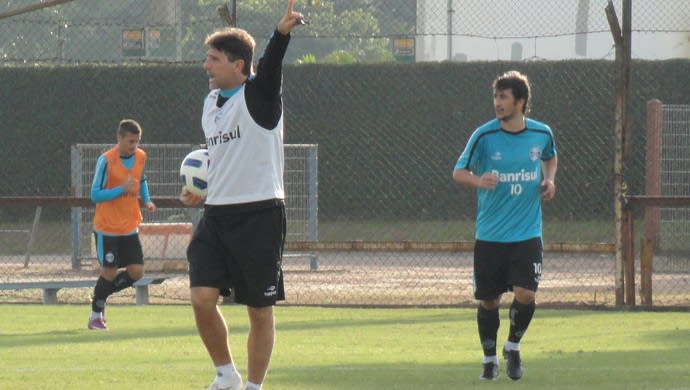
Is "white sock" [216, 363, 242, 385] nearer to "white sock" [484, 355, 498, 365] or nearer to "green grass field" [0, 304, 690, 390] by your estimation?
"green grass field" [0, 304, 690, 390]

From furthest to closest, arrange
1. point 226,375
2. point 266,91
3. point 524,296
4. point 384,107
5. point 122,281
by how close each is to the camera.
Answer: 1. point 384,107
2. point 122,281
3. point 524,296
4. point 226,375
5. point 266,91

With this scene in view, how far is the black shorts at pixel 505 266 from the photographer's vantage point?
27.8 feet

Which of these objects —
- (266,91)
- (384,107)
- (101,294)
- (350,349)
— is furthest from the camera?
(384,107)

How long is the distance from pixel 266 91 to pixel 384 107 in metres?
17.8

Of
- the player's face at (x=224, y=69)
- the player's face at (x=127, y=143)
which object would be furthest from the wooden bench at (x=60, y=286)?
the player's face at (x=224, y=69)

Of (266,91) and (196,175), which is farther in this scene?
(196,175)

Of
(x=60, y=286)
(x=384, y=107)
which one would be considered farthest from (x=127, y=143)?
(x=384, y=107)

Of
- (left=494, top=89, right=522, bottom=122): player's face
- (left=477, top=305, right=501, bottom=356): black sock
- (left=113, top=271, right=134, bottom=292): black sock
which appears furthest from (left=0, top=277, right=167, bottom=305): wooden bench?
(left=494, top=89, right=522, bottom=122): player's face

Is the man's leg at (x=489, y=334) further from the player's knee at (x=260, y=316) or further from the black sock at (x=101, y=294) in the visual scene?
the black sock at (x=101, y=294)

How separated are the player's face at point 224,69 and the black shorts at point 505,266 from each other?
2076 millimetres

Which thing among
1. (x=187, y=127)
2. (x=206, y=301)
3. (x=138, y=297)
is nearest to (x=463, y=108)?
(x=187, y=127)

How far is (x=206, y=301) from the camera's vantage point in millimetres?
7203

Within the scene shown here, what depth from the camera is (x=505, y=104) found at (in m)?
8.54

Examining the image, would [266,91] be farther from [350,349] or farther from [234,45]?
[350,349]
